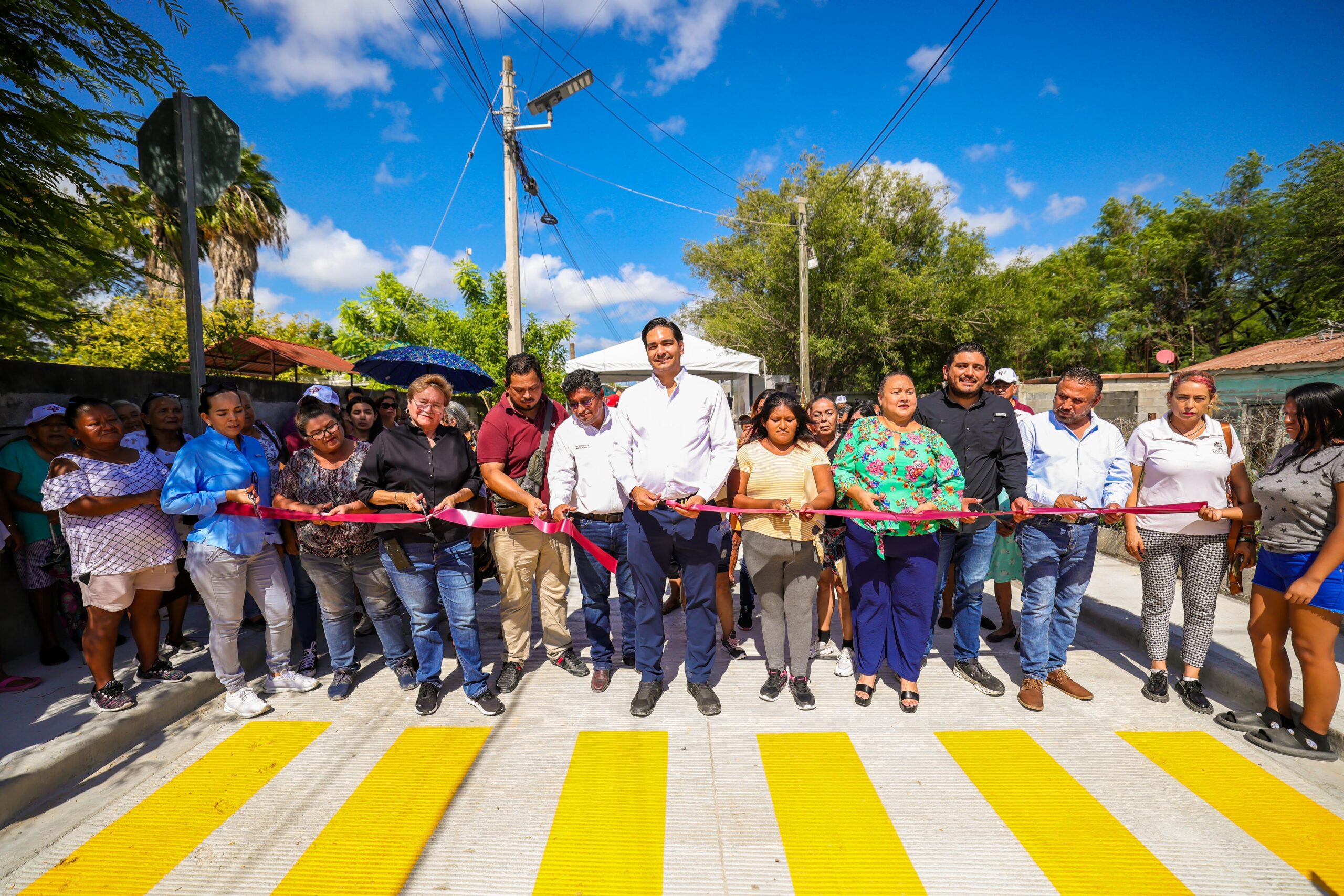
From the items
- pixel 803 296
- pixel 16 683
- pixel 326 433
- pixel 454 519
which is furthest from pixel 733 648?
pixel 803 296

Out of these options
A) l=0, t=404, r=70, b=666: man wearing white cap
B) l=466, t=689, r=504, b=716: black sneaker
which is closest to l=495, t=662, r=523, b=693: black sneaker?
l=466, t=689, r=504, b=716: black sneaker

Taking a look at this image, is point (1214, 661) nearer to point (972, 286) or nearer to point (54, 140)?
point (54, 140)

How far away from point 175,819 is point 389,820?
1.02 metres

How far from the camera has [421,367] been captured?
881 cm

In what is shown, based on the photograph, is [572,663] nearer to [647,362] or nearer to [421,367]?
[421,367]

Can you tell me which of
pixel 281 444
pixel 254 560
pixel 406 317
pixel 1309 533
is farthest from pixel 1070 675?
pixel 406 317

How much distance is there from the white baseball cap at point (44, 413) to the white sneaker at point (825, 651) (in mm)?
5639

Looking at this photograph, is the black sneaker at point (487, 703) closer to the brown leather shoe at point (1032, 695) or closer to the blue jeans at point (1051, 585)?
the brown leather shoe at point (1032, 695)

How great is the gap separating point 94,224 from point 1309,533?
7.61 meters

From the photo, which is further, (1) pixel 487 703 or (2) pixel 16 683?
(2) pixel 16 683

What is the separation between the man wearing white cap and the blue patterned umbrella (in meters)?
3.61

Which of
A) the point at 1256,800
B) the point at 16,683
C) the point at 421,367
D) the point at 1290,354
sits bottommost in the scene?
the point at 1256,800

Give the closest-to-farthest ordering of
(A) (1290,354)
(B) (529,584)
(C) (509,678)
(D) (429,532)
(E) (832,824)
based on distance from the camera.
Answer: (E) (832,824) → (D) (429,532) → (C) (509,678) → (B) (529,584) → (A) (1290,354)

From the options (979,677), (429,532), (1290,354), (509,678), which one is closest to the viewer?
(429,532)
